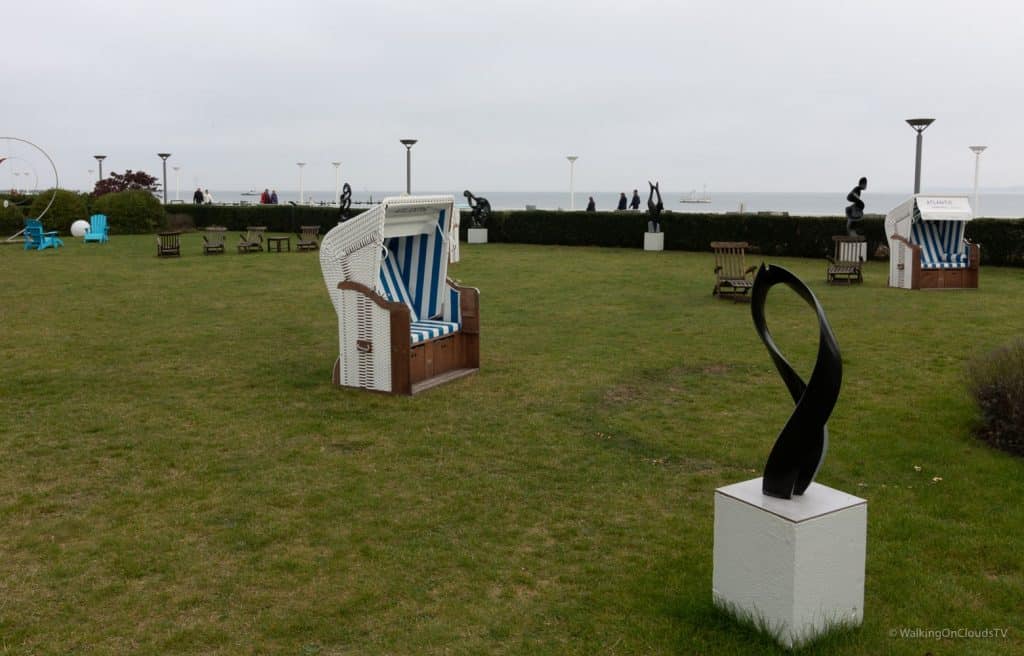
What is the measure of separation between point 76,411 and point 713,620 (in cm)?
554

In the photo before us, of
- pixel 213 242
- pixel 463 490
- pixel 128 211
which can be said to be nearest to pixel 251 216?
pixel 128 211

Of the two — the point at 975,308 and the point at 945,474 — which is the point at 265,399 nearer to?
the point at 945,474

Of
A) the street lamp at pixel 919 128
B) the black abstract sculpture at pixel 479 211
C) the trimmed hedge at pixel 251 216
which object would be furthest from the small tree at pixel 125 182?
the street lamp at pixel 919 128

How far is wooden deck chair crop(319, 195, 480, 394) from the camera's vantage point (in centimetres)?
768

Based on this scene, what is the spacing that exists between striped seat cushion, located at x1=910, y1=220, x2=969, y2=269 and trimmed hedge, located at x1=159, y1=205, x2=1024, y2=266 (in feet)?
13.5

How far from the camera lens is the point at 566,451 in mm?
6207

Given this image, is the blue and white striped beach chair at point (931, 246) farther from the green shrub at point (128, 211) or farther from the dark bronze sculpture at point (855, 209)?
the green shrub at point (128, 211)

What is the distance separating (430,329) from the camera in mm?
8219

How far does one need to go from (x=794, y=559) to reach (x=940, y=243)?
556 inches

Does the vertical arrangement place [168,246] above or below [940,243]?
below

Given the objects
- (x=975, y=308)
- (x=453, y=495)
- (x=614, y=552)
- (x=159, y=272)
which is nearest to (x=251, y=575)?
(x=453, y=495)

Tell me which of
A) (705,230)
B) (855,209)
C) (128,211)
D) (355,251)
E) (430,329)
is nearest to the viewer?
(355,251)

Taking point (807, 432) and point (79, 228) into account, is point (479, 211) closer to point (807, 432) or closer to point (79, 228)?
point (79, 228)

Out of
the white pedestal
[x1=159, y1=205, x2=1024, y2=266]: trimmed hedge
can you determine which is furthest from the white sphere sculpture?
the white pedestal
